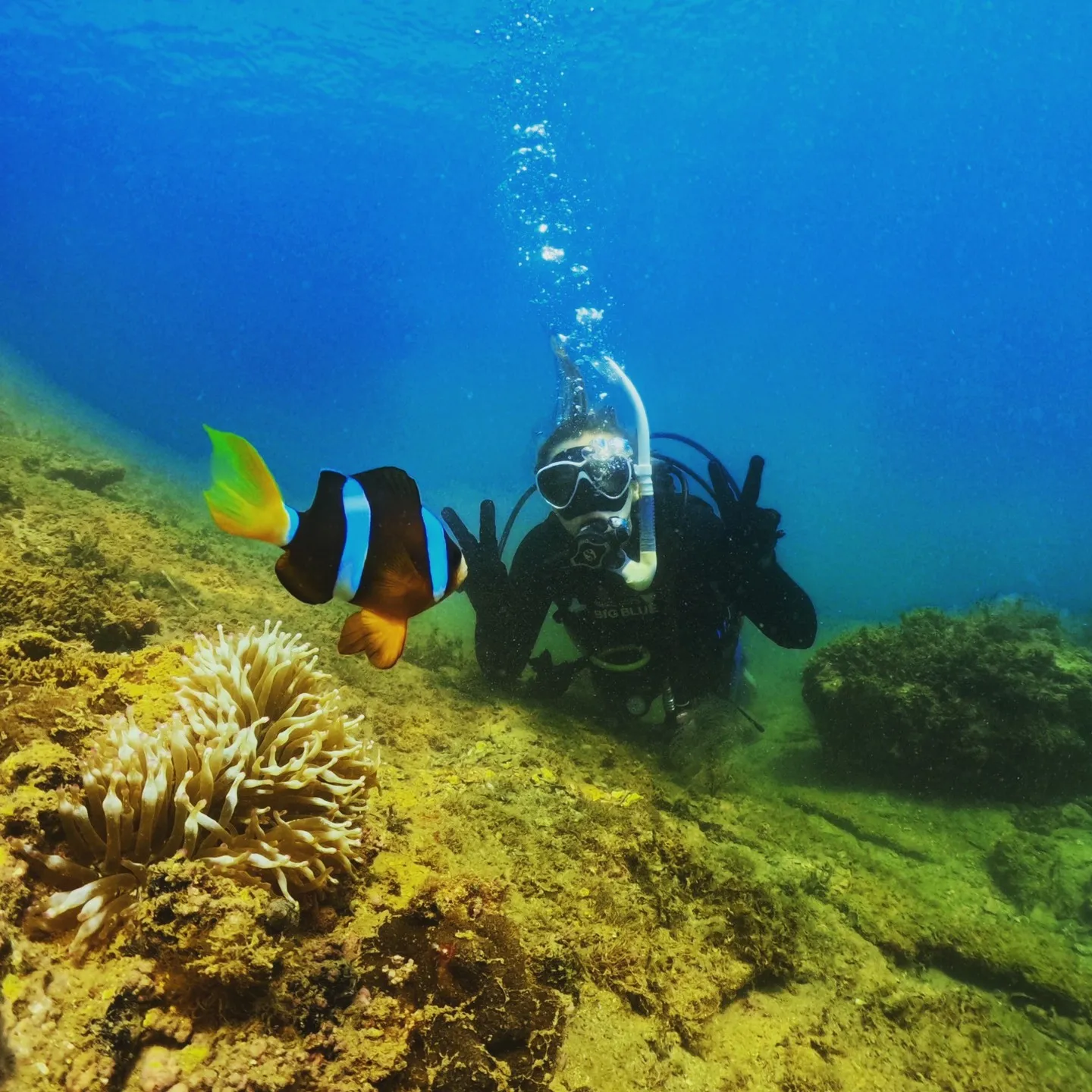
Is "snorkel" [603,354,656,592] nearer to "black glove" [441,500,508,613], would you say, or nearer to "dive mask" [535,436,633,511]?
"dive mask" [535,436,633,511]

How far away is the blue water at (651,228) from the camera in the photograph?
37.4 m

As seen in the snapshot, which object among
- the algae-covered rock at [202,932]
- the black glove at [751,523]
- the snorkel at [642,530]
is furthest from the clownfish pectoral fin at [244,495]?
the black glove at [751,523]

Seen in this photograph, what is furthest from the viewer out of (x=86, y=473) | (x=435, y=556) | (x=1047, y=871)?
(x=86, y=473)

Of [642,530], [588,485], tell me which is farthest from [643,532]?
[588,485]

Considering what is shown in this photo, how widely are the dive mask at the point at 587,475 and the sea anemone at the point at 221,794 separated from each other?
9.64 ft

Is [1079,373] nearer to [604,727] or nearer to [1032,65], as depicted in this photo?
[1032,65]

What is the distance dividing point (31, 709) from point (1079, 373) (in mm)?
157556

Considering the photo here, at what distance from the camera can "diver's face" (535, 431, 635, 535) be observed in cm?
486

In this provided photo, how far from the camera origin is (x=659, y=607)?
527 centimetres

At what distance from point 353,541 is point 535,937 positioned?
1.67 metres

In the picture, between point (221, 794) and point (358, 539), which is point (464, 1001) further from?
point (358, 539)

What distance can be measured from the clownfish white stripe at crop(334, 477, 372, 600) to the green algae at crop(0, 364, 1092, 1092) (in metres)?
0.93

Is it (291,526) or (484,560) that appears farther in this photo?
(484,560)

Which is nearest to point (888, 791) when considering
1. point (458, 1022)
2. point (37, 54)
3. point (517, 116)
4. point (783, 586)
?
point (783, 586)
